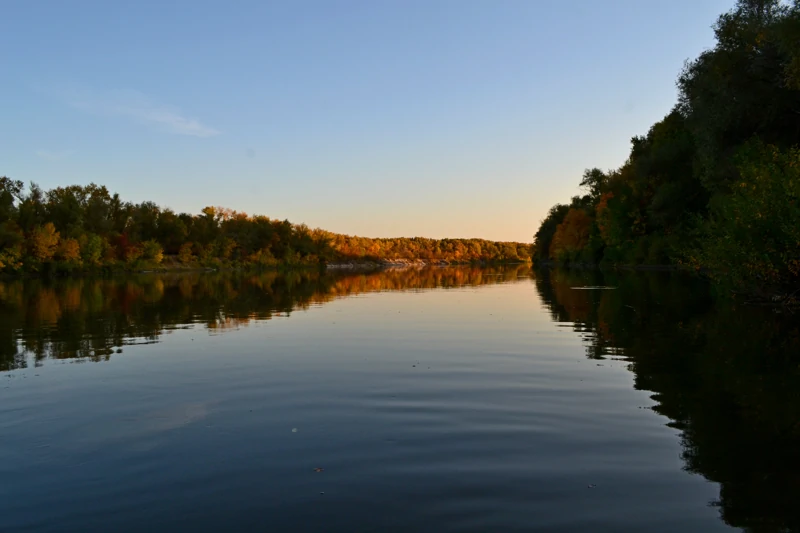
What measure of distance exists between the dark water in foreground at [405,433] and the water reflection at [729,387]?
0.05 meters

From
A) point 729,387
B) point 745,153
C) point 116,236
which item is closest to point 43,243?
point 116,236

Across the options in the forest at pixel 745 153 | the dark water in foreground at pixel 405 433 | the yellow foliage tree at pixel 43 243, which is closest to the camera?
the dark water in foreground at pixel 405 433

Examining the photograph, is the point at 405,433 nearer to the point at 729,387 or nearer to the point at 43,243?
the point at 729,387

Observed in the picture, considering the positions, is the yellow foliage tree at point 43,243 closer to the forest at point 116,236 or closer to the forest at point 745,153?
the forest at point 116,236

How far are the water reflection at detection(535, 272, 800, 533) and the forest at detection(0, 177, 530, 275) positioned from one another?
301ft

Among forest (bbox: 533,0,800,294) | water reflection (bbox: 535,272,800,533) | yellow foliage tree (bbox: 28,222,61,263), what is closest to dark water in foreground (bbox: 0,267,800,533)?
water reflection (bbox: 535,272,800,533)

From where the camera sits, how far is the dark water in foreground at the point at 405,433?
650cm

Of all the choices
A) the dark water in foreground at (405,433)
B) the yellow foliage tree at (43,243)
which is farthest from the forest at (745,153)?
the yellow foliage tree at (43,243)

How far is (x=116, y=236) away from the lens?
118 metres

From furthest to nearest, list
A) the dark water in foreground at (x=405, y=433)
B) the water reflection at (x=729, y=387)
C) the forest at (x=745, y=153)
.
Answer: the forest at (x=745, y=153) < the water reflection at (x=729, y=387) < the dark water in foreground at (x=405, y=433)

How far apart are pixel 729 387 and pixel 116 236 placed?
123246 mm

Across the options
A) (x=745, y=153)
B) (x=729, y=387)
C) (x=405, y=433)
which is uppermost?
(x=745, y=153)

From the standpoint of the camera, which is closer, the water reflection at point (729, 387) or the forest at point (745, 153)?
the water reflection at point (729, 387)

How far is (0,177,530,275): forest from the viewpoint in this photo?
305 feet
